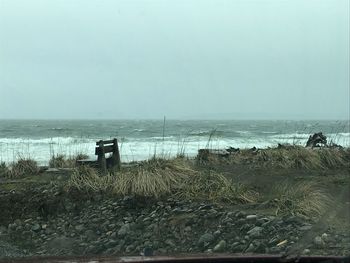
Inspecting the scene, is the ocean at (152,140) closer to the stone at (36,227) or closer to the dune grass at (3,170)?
the dune grass at (3,170)

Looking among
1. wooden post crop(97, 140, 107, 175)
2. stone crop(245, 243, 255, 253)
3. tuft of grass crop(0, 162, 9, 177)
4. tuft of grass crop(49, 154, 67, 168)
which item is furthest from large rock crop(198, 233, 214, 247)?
tuft of grass crop(49, 154, 67, 168)

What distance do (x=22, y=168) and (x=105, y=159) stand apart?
7.45 ft

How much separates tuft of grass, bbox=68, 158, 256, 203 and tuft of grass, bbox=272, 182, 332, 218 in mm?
530

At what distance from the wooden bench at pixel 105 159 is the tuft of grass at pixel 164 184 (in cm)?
40

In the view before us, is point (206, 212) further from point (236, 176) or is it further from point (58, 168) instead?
point (58, 168)

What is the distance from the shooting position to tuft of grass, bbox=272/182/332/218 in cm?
737

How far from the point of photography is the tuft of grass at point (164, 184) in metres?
8.53

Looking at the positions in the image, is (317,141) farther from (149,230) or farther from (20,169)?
(149,230)

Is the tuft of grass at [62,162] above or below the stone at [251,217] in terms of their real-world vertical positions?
above

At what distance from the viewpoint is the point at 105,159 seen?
1043 cm

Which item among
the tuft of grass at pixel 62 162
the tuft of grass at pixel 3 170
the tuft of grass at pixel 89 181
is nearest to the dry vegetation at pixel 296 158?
the tuft of grass at pixel 62 162

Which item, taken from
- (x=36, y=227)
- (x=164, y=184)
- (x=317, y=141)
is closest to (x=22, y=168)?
(x=36, y=227)

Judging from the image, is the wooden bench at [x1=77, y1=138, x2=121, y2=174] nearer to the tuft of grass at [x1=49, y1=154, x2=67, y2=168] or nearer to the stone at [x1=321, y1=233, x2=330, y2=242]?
the tuft of grass at [x1=49, y1=154, x2=67, y2=168]

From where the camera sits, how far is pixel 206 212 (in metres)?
7.71
